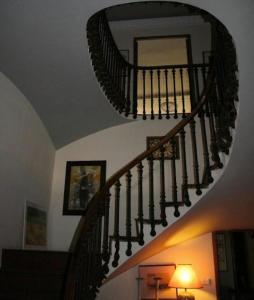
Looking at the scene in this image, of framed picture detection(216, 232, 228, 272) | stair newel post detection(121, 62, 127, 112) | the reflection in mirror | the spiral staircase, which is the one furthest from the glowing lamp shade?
stair newel post detection(121, 62, 127, 112)

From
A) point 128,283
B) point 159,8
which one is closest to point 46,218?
point 128,283

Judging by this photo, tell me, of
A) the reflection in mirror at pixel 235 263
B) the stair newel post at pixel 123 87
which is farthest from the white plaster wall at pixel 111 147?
the reflection in mirror at pixel 235 263

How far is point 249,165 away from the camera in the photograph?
319 cm

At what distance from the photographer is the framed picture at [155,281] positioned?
4.67m

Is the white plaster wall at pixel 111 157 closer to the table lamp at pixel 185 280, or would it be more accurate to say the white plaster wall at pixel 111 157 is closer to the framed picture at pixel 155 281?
the framed picture at pixel 155 281

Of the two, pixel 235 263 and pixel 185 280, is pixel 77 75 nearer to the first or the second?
pixel 185 280

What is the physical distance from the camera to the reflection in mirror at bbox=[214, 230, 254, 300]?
519 cm

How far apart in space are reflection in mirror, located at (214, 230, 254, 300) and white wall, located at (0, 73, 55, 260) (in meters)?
2.96

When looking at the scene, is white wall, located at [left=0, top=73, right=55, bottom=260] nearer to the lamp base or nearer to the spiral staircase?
the spiral staircase

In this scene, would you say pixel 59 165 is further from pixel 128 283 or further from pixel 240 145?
pixel 240 145

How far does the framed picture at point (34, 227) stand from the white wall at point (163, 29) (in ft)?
12.7

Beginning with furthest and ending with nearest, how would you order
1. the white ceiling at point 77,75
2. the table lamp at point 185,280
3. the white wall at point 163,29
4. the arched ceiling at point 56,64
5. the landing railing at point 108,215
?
1. the white wall at point 163,29
2. the table lamp at point 185,280
3. the landing railing at point 108,215
4. the arched ceiling at point 56,64
5. the white ceiling at point 77,75

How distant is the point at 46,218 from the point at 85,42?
8.81 ft

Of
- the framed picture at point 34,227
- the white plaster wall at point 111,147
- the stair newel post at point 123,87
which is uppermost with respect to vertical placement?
the stair newel post at point 123,87
